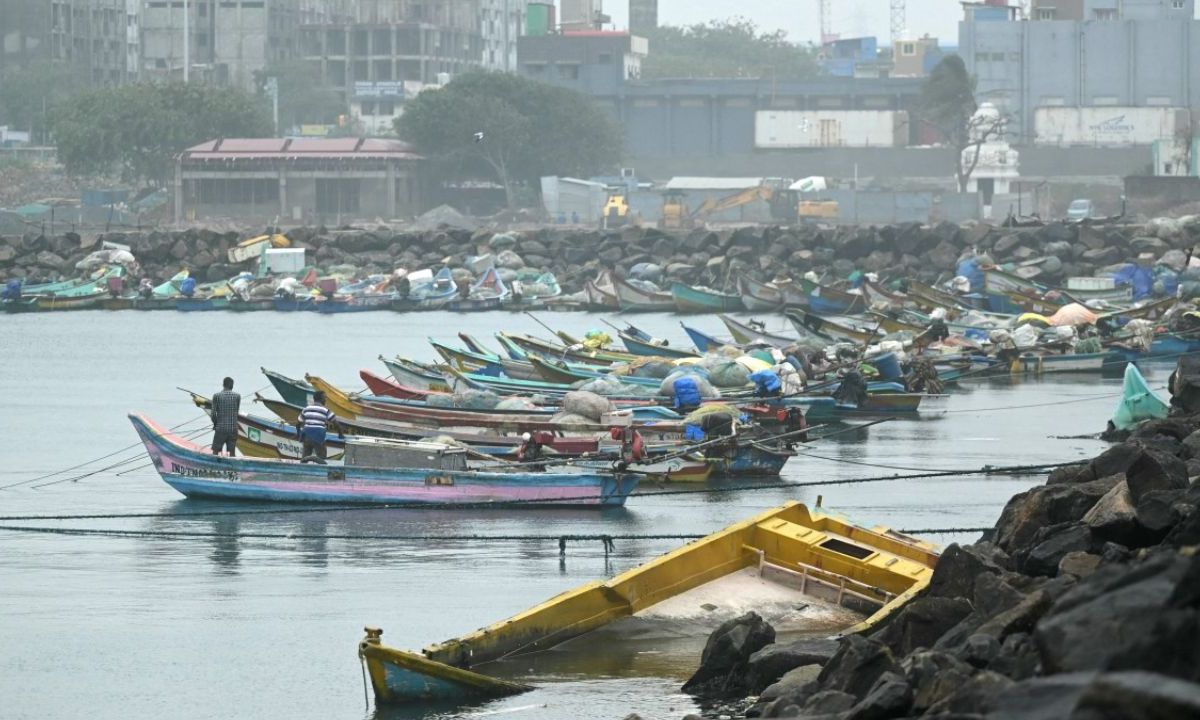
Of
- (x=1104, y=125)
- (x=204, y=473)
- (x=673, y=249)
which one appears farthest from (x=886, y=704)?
(x=1104, y=125)

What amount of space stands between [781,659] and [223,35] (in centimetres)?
13532

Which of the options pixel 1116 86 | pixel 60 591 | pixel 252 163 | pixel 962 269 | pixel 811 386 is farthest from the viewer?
pixel 1116 86

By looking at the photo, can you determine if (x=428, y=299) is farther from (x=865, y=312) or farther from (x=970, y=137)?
Result: (x=970, y=137)

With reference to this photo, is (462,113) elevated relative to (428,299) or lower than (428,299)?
elevated

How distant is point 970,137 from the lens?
103m

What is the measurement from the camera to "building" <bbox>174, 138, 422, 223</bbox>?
97.8 m

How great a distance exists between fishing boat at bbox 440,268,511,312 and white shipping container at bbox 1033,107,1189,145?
41.1 metres

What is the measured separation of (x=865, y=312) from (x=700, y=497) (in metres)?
31.3

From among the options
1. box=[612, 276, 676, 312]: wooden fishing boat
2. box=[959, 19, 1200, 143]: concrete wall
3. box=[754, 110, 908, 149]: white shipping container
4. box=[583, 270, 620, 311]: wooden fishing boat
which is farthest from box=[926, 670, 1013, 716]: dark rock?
box=[754, 110, 908, 149]: white shipping container

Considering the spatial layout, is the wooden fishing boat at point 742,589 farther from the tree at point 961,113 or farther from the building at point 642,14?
the building at point 642,14

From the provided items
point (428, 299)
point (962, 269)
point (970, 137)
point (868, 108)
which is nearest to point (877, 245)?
point (962, 269)

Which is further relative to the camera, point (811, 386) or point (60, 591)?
point (811, 386)

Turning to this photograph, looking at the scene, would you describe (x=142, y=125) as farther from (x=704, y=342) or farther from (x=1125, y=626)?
(x=1125, y=626)

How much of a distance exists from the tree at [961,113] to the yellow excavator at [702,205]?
10.9 metres
